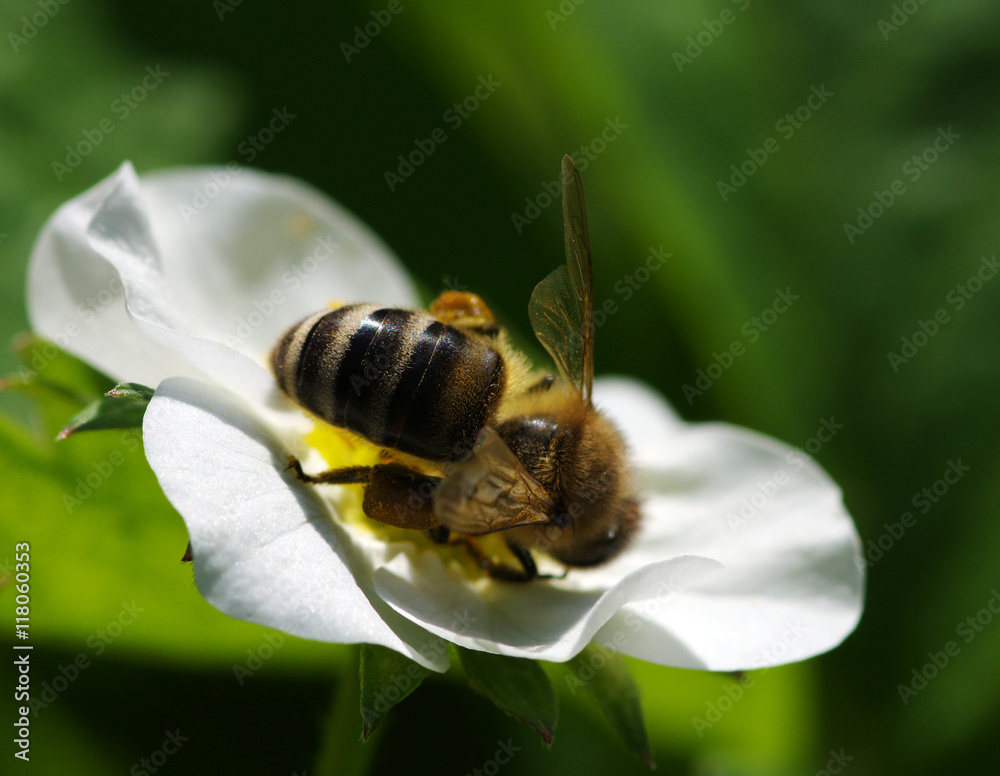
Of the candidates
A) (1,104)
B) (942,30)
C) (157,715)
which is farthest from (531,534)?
(942,30)

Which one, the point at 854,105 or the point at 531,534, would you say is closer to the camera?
the point at 531,534

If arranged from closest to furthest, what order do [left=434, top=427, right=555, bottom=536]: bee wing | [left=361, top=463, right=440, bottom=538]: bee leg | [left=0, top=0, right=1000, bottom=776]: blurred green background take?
[left=434, top=427, right=555, bottom=536]: bee wing < [left=361, top=463, right=440, bottom=538]: bee leg < [left=0, top=0, right=1000, bottom=776]: blurred green background

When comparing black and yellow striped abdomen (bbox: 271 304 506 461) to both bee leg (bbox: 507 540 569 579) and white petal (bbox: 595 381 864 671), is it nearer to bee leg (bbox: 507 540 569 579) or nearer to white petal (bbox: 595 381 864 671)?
bee leg (bbox: 507 540 569 579)

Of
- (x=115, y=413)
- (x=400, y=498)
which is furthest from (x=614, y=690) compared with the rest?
(x=115, y=413)

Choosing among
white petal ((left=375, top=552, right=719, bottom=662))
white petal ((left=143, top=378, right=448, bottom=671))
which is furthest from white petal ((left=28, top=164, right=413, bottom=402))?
white petal ((left=375, top=552, right=719, bottom=662))

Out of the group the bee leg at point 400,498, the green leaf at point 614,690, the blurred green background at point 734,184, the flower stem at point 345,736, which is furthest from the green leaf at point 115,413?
the blurred green background at point 734,184

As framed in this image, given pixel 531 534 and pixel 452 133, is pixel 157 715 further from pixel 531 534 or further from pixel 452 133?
pixel 452 133

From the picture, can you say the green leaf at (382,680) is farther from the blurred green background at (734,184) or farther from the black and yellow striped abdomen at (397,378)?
the blurred green background at (734,184)
